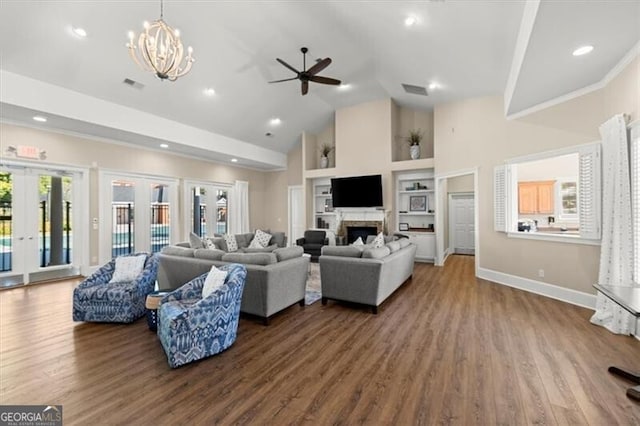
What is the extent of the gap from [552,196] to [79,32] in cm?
1037

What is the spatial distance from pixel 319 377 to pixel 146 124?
6.29 meters

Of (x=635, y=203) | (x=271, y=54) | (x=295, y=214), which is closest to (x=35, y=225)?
(x=271, y=54)

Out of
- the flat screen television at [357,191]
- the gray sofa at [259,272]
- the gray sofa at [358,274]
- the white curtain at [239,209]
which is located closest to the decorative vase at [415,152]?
the flat screen television at [357,191]

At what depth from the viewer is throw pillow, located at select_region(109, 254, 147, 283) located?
3980 mm

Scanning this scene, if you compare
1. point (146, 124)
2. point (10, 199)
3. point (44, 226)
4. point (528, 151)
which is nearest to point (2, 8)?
point (146, 124)

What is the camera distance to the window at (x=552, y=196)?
407 centimetres

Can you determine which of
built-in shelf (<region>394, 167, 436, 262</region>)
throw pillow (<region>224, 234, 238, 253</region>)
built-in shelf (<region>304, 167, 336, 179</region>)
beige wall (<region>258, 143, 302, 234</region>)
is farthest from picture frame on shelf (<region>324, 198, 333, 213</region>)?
throw pillow (<region>224, 234, 238, 253</region>)

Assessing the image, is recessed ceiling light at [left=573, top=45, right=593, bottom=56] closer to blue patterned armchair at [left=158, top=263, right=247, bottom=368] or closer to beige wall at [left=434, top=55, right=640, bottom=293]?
beige wall at [left=434, top=55, right=640, bottom=293]

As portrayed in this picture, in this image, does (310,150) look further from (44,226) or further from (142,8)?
(44,226)

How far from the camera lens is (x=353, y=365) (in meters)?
2.70

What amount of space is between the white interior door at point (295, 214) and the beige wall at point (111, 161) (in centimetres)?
37

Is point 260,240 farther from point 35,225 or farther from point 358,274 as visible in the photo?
point 35,225

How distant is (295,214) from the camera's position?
11.0 metres

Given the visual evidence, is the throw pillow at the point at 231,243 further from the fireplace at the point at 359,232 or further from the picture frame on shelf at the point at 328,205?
the picture frame on shelf at the point at 328,205
